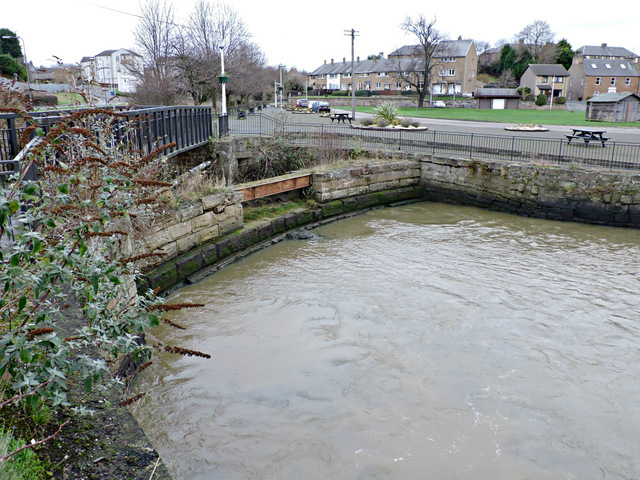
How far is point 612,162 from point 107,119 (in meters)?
14.8

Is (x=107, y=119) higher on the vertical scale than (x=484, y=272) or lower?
higher

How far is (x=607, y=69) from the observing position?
238ft

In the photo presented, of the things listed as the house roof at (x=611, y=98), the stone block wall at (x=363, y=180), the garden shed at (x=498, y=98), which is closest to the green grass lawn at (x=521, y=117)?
the house roof at (x=611, y=98)

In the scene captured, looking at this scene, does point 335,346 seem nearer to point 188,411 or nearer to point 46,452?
point 188,411

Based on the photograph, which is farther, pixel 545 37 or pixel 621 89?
pixel 545 37

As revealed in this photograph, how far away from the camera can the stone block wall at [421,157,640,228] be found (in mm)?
15328

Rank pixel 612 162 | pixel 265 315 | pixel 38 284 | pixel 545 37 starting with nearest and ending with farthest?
1. pixel 38 284
2. pixel 265 315
3. pixel 612 162
4. pixel 545 37

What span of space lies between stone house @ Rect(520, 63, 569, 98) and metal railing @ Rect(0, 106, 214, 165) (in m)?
67.6

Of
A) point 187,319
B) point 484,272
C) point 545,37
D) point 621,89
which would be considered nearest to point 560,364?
point 484,272

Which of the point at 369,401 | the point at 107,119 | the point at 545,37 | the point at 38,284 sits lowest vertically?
the point at 369,401

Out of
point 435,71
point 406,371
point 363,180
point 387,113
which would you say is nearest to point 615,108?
point 387,113

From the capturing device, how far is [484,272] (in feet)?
38.0

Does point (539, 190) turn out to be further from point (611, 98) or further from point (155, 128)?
point (611, 98)

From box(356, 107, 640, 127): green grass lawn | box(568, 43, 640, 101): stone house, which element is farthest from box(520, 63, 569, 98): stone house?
box(356, 107, 640, 127): green grass lawn
